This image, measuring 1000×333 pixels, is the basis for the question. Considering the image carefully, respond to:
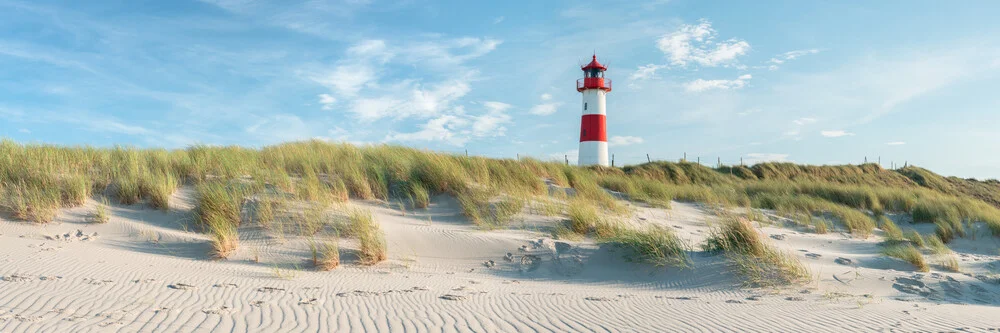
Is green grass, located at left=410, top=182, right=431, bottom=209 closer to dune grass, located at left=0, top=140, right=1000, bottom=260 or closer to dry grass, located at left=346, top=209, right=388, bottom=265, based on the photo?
dune grass, located at left=0, top=140, right=1000, bottom=260

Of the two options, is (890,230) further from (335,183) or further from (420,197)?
(335,183)

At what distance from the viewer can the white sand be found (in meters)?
4.15

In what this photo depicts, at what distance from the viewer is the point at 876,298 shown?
5684 millimetres

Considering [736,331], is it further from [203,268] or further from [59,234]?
[59,234]

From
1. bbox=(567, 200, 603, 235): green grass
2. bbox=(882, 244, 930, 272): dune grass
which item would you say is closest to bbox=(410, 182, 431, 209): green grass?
bbox=(567, 200, 603, 235): green grass

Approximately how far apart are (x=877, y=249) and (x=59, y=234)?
11.7 m

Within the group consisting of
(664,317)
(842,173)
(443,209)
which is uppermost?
(842,173)

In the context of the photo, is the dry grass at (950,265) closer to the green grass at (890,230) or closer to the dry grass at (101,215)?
the green grass at (890,230)

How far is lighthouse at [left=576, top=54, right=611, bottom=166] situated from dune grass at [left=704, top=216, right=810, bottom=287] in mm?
18352

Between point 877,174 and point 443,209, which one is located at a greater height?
point 877,174

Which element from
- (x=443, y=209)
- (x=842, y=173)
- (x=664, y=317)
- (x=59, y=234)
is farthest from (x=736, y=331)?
(x=842, y=173)

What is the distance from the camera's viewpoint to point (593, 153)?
25.6 meters

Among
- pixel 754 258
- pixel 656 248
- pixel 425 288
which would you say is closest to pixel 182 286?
pixel 425 288

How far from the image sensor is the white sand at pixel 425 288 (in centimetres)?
415
